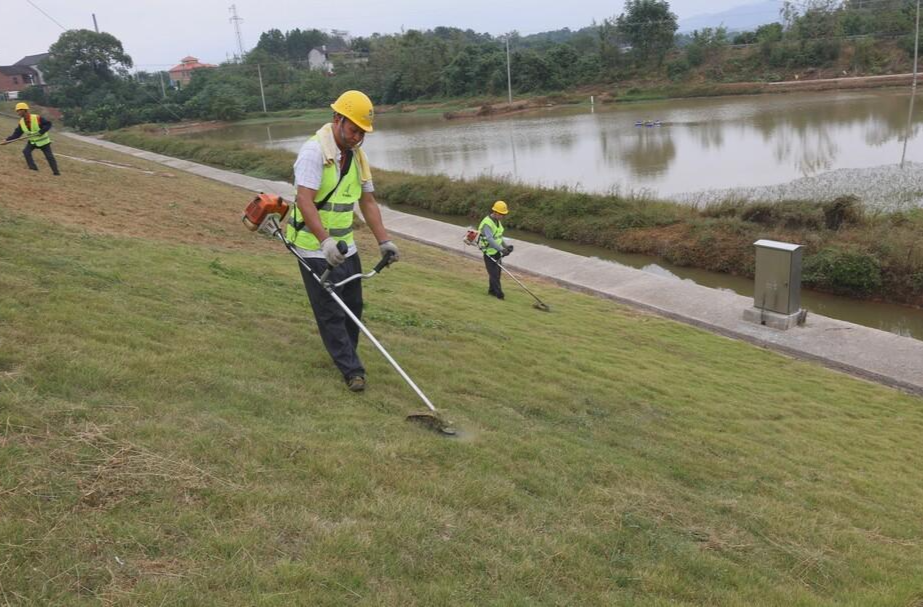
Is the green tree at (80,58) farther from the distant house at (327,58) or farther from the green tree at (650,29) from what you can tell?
the green tree at (650,29)

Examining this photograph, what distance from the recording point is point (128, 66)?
84.2 meters

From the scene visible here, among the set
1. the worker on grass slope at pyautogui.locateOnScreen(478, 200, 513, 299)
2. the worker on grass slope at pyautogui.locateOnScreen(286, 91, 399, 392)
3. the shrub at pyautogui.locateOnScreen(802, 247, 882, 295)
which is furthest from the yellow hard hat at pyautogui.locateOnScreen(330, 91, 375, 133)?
the shrub at pyautogui.locateOnScreen(802, 247, 882, 295)

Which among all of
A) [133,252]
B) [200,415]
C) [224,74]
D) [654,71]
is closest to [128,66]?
[224,74]

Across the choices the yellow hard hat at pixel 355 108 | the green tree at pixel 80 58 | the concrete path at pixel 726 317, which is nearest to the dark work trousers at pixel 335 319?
the yellow hard hat at pixel 355 108

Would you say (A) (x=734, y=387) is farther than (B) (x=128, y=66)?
No

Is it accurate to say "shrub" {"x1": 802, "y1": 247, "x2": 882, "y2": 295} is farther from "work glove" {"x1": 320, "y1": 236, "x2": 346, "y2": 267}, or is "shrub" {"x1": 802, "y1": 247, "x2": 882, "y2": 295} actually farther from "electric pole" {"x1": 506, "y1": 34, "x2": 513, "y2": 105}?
"electric pole" {"x1": 506, "y1": 34, "x2": 513, "y2": 105}

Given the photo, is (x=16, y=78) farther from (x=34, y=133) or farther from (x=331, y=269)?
(x=331, y=269)

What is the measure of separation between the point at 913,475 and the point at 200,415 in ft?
19.9

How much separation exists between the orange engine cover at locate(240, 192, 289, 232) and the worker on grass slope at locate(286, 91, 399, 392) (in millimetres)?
547

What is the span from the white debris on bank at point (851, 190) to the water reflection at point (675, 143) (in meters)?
1.35

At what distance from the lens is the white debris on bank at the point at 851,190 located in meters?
19.6

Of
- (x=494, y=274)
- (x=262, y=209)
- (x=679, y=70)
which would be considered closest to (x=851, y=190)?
(x=494, y=274)

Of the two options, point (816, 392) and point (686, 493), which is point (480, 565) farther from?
point (816, 392)

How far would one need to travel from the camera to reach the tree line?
66.1 m
